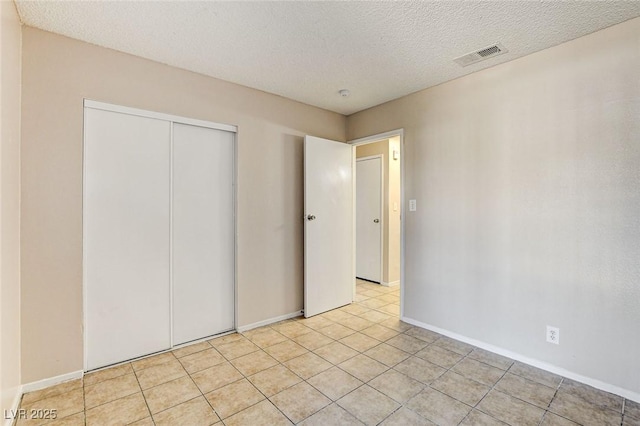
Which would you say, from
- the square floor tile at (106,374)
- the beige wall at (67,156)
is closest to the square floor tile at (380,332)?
the beige wall at (67,156)

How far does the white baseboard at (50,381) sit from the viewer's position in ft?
6.48

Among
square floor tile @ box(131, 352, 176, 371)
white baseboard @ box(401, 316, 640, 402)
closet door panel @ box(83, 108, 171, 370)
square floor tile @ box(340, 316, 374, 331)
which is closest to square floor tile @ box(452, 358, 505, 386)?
white baseboard @ box(401, 316, 640, 402)

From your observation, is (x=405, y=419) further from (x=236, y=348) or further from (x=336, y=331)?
(x=236, y=348)

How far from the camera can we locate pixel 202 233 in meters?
2.80

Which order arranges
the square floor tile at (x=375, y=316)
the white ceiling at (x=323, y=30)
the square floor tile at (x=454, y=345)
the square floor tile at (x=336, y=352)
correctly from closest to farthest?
the white ceiling at (x=323, y=30) → the square floor tile at (x=336, y=352) → the square floor tile at (x=454, y=345) → the square floor tile at (x=375, y=316)

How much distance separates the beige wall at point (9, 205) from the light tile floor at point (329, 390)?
0.32 meters

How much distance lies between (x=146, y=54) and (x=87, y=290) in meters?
1.86

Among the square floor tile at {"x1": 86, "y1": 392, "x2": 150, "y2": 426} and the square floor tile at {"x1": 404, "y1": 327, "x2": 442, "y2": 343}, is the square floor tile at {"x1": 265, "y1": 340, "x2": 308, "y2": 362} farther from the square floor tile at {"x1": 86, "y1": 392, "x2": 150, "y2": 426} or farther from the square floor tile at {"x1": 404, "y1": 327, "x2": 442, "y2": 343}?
the square floor tile at {"x1": 404, "y1": 327, "x2": 442, "y2": 343}

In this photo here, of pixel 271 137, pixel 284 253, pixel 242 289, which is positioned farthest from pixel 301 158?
pixel 242 289

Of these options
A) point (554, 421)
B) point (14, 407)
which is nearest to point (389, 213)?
point (554, 421)

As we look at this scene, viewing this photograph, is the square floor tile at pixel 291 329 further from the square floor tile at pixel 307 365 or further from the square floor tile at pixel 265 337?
the square floor tile at pixel 307 365

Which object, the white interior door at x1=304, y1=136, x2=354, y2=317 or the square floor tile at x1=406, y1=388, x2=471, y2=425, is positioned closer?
the square floor tile at x1=406, y1=388, x2=471, y2=425

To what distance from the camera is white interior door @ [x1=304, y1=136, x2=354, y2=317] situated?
11.0ft

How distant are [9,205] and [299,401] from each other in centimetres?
209
